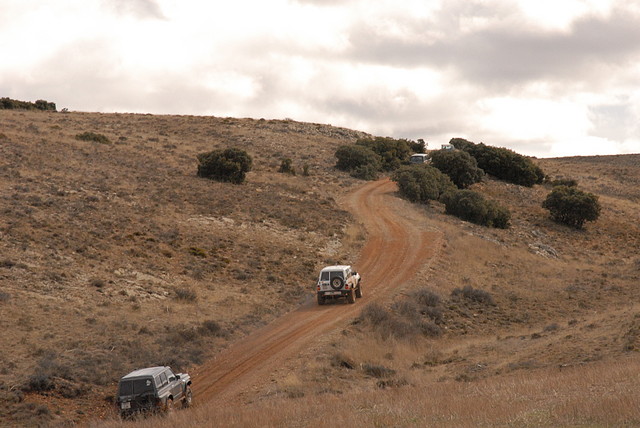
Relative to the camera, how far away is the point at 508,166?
7669cm

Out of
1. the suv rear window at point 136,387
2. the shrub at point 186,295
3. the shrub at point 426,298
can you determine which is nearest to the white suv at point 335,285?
the shrub at point 426,298

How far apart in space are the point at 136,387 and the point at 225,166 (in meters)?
40.5

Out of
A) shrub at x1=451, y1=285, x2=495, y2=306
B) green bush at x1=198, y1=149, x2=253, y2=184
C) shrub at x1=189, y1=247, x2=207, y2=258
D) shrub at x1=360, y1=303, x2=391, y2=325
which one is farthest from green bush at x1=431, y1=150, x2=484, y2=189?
shrub at x1=360, y1=303, x2=391, y2=325

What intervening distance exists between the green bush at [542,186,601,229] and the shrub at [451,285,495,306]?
29419 mm

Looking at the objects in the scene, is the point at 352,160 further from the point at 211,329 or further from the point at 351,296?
the point at 211,329

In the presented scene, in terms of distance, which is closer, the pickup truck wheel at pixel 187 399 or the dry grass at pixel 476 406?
the dry grass at pixel 476 406

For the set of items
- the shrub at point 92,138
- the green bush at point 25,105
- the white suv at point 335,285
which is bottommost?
the white suv at point 335,285

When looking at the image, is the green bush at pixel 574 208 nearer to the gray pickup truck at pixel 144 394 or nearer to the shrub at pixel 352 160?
the shrub at pixel 352 160

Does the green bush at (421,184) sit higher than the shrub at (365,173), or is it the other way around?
the shrub at (365,173)

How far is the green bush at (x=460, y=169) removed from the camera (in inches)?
2731

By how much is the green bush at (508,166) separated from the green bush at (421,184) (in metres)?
14.9

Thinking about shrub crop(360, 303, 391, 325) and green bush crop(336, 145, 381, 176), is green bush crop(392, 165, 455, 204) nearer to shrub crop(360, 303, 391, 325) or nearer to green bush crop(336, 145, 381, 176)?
green bush crop(336, 145, 381, 176)

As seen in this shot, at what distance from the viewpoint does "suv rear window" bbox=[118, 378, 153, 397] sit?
17.4 metres

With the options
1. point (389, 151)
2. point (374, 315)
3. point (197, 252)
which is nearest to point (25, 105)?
point (389, 151)
